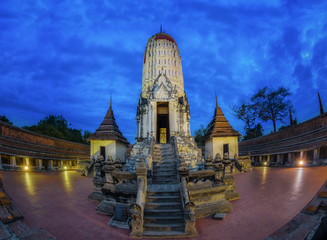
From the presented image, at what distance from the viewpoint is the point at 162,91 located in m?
19.3

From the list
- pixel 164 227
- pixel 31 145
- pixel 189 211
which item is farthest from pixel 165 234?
pixel 31 145

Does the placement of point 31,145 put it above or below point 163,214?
above

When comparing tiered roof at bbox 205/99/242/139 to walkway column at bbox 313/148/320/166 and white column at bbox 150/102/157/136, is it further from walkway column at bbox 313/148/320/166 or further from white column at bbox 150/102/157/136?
white column at bbox 150/102/157/136

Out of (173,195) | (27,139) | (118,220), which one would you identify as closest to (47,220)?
(118,220)

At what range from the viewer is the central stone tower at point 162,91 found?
18.9 meters

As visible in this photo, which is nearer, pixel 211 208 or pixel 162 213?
pixel 162 213

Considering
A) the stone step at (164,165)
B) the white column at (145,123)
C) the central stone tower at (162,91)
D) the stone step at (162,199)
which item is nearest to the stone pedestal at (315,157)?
the central stone tower at (162,91)

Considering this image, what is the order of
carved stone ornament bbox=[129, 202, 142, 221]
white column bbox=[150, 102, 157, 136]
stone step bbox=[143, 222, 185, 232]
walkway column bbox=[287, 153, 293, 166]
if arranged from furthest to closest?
walkway column bbox=[287, 153, 293, 166]
white column bbox=[150, 102, 157, 136]
stone step bbox=[143, 222, 185, 232]
carved stone ornament bbox=[129, 202, 142, 221]

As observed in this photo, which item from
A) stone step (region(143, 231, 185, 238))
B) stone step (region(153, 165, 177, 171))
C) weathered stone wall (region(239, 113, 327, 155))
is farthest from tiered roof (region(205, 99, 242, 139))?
stone step (region(143, 231, 185, 238))

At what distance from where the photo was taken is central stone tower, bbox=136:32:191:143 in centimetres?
1892

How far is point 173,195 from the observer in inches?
294

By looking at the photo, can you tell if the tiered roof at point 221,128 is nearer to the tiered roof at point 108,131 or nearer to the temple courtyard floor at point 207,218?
the tiered roof at point 108,131

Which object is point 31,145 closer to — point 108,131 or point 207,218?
point 108,131

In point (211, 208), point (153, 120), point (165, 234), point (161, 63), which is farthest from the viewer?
point (161, 63)
